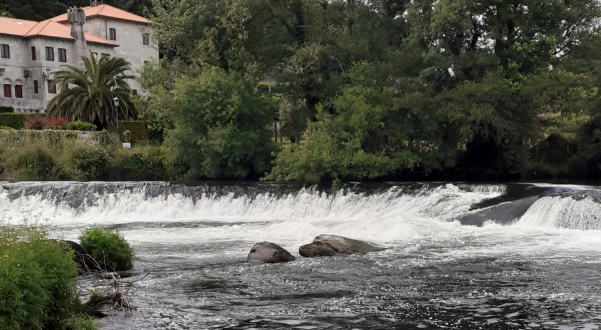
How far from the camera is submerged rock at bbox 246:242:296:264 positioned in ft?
51.5

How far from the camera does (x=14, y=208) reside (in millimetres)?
29984

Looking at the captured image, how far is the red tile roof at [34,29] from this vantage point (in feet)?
199

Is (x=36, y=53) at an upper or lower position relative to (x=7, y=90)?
upper

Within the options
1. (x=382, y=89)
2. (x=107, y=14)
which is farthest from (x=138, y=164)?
(x=107, y=14)

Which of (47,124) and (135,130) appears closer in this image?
(135,130)

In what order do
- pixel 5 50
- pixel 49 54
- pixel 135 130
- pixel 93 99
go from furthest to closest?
1. pixel 49 54
2. pixel 5 50
3. pixel 93 99
4. pixel 135 130

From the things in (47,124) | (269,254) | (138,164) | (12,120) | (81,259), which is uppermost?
(12,120)

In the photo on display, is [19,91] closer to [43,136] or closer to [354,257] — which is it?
[43,136]

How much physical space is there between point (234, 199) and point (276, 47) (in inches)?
371

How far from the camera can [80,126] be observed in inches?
1660

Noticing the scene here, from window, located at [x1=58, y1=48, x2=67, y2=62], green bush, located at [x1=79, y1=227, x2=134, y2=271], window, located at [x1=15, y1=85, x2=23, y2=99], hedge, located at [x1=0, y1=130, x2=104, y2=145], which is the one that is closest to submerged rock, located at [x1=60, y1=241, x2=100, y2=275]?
green bush, located at [x1=79, y1=227, x2=134, y2=271]

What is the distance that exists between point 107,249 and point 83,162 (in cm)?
2323

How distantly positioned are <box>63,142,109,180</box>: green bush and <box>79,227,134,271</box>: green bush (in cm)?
2271

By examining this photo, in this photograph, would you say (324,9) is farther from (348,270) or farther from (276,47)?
(348,270)
